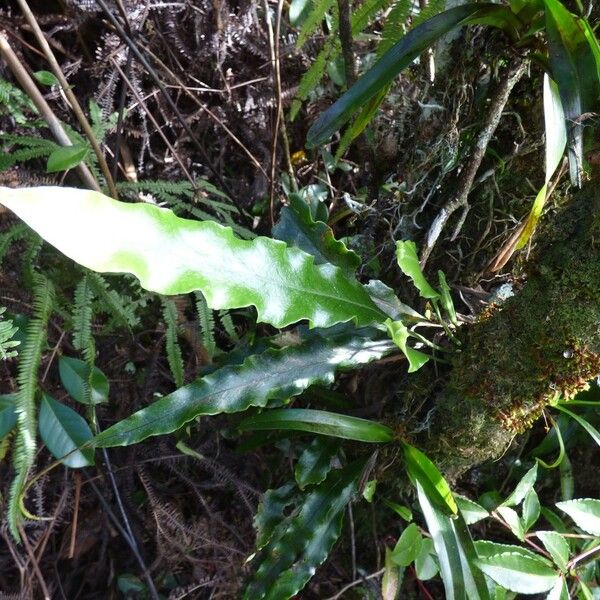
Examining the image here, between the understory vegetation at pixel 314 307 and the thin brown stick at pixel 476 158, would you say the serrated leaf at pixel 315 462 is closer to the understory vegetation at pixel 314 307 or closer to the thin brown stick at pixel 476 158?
the understory vegetation at pixel 314 307

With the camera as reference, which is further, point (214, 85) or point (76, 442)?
point (214, 85)

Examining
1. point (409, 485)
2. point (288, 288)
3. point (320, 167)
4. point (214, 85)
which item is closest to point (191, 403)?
point (288, 288)

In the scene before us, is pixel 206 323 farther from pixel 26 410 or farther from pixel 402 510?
pixel 402 510

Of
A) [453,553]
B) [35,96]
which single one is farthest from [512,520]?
[35,96]

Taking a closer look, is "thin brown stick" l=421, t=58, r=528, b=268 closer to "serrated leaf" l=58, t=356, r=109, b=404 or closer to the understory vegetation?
the understory vegetation

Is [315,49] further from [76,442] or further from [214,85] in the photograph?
[76,442]

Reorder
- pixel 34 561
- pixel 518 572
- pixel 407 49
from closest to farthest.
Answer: pixel 407 49, pixel 518 572, pixel 34 561
